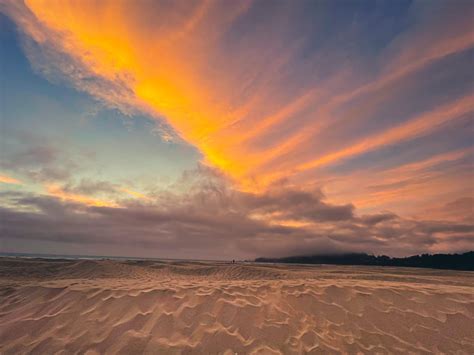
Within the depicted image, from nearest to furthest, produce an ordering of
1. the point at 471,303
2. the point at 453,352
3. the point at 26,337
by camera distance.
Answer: the point at 453,352 → the point at 26,337 → the point at 471,303

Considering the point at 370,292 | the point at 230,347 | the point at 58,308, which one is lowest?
the point at 230,347

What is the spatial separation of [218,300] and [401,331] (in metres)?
4.41

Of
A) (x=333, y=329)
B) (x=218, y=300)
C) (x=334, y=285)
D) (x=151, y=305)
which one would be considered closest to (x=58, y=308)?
(x=151, y=305)

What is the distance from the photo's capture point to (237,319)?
263 inches

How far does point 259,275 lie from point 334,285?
1134cm

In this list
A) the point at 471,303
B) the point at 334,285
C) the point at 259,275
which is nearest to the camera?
the point at 471,303

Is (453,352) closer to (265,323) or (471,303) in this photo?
(471,303)

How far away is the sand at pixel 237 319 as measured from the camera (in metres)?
5.80

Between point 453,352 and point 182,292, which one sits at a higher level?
point 182,292

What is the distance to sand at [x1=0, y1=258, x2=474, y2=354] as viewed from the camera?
5797mm

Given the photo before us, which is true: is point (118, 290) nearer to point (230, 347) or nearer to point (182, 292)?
point (182, 292)

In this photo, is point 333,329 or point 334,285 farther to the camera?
point 334,285

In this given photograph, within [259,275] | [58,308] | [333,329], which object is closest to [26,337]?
[58,308]

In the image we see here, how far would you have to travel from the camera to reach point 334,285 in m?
8.39
